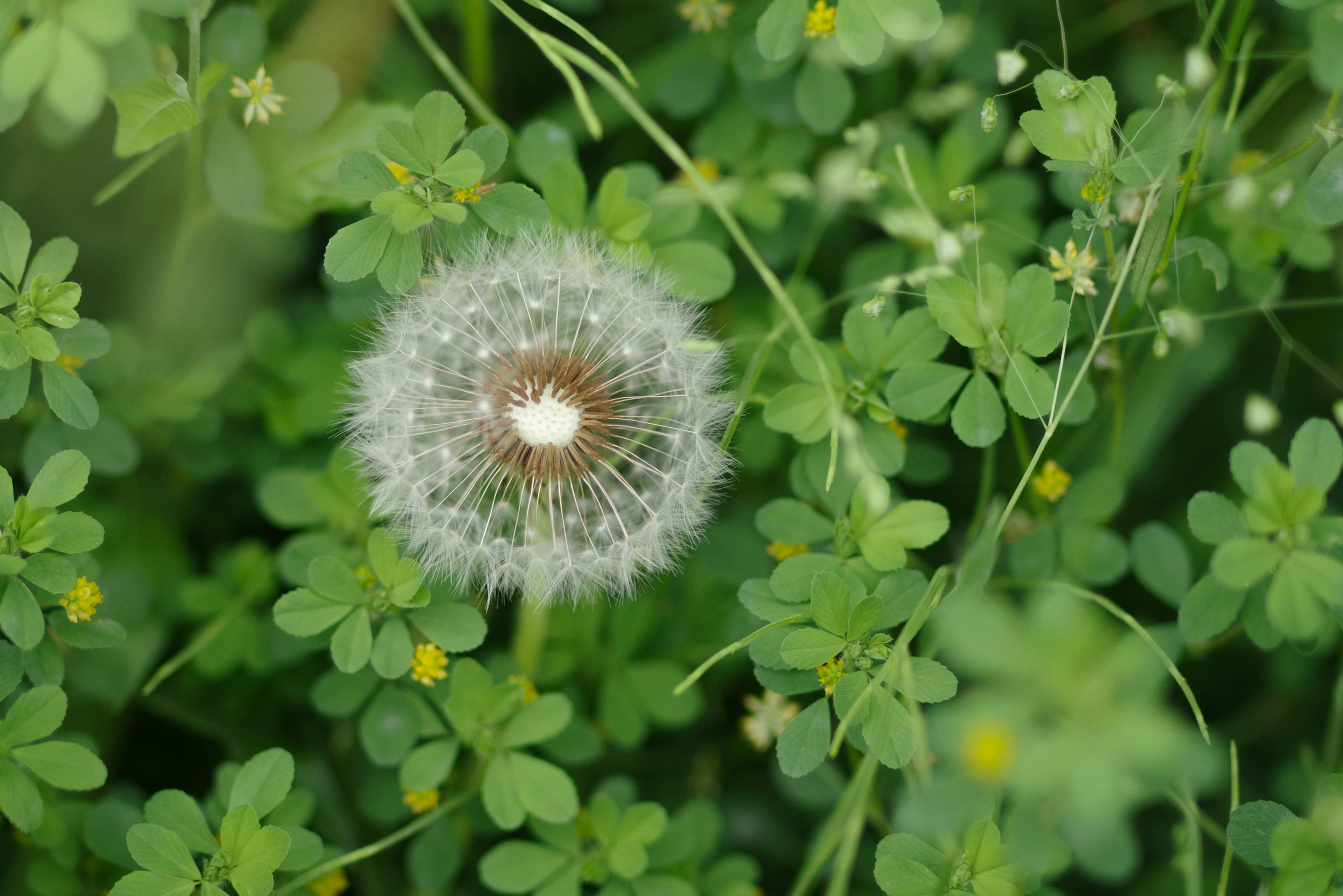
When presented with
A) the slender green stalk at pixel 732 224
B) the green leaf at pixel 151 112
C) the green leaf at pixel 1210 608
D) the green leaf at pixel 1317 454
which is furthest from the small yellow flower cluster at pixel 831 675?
the green leaf at pixel 151 112

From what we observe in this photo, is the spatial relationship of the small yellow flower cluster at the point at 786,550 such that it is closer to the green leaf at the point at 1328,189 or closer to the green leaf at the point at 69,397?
the green leaf at the point at 1328,189

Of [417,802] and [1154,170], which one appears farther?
[417,802]

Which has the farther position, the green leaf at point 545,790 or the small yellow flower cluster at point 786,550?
the small yellow flower cluster at point 786,550

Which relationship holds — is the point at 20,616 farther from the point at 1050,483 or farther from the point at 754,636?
the point at 1050,483

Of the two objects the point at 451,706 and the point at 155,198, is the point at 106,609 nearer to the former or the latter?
Result: the point at 451,706

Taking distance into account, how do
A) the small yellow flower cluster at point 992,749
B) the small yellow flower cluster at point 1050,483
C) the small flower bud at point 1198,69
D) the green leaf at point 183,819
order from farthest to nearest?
the small yellow flower cluster at point 1050,483
the green leaf at point 183,819
the small flower bud at point 1198,69
the small yellow flower cluster at point 992,749

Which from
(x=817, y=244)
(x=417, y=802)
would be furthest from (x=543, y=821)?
(x=817, y=244)

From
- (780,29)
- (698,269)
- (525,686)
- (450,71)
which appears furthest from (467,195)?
(525,686)
